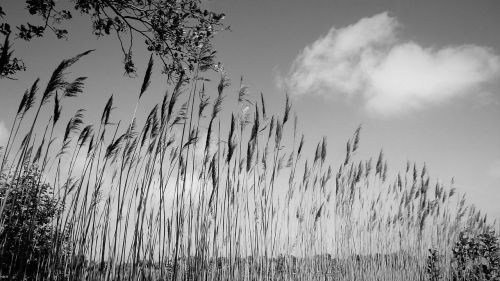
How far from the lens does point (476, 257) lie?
562 centimetres

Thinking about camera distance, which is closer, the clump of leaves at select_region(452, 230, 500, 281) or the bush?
the bush

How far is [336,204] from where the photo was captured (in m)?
4.88

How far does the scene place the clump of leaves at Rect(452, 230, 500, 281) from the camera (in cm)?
507

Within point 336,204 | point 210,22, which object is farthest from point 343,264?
point 210,22

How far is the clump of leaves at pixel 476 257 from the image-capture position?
16.6 ft

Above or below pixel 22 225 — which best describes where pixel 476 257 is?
below

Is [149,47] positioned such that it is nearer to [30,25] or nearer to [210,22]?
[210,22]

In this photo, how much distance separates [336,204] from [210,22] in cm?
379

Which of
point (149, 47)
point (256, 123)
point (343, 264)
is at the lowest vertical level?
point (343, 264)

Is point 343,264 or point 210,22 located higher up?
point 210,22

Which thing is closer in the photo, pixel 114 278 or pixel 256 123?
pixel 114 278

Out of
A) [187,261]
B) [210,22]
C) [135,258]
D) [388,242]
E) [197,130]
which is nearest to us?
[135,258]

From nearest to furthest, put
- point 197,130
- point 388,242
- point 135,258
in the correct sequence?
Answer: point 135,258
point 197,130
point 388,242

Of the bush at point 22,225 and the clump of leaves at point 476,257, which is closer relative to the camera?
the bush at point 22,225
